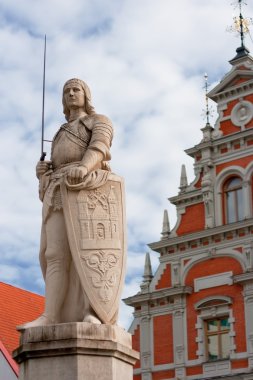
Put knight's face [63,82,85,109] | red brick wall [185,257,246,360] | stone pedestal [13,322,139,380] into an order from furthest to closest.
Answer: red brick wall [185,257,246,360] → knight's face [63,82,85,109] → stone pedestal [13,322,139,380]

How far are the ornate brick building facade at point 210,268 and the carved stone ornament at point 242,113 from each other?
0.03 m

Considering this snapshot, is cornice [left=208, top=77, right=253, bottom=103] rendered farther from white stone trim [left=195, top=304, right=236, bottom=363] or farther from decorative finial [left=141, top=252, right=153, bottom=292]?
white stone trim [left=195, top=304, right=236, bottom=363]

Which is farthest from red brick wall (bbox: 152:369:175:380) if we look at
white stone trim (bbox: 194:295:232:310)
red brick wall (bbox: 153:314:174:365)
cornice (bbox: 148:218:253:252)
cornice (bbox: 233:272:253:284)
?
cornice (bbox: 148:218:253:252)

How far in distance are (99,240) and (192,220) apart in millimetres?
16800

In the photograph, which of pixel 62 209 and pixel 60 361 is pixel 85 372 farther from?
pixel 62 209

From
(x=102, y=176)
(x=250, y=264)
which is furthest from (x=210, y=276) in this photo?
Result: (x=102, y=176)

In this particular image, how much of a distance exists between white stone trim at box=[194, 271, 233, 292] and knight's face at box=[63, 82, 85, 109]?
15.3 metres

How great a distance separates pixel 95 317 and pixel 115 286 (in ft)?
0.93

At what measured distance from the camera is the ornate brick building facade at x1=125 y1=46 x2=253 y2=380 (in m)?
21.1

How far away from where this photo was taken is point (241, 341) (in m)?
20.8

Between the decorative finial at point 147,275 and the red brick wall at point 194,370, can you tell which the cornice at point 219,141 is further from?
the red brick wall at point 194,370

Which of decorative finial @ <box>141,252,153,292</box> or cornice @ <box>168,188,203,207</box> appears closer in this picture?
cornice @ <box>168,188,203,207</box>

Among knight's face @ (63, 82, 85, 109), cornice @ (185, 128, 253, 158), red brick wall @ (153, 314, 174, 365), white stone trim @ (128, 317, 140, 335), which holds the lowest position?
knight's face @ (63, 82, 85, 109)

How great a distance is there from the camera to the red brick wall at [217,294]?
2091cm
